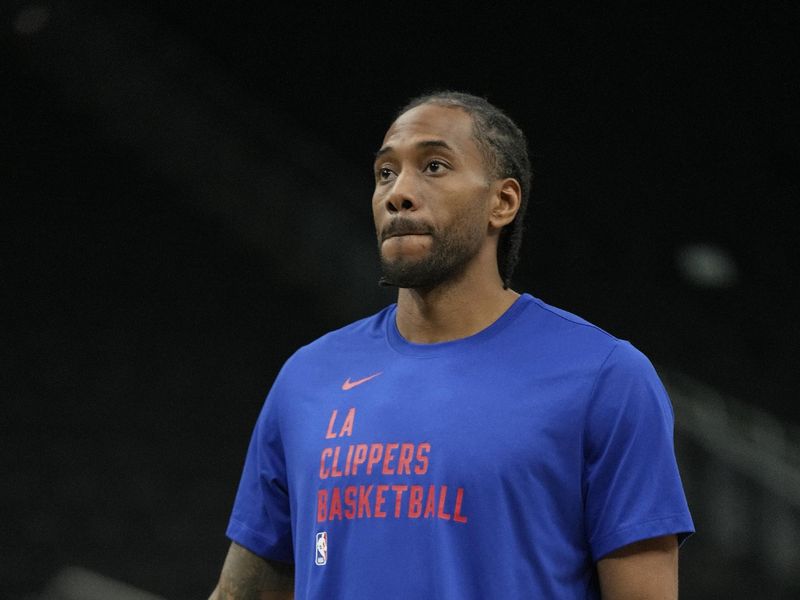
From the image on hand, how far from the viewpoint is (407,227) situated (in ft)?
4.39

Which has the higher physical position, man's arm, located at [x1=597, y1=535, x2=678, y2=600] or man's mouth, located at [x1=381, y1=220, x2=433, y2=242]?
man's mouth, located at [x1=381, y1=220, x2=433, y2=242]

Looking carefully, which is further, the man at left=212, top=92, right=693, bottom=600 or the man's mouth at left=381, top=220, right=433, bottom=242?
the man's mouth at left=381, top=220, right=433, bottom=242

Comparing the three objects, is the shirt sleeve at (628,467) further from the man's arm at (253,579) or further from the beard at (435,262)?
the man's arm at (253,579)

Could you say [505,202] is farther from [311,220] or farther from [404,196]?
[311,220]

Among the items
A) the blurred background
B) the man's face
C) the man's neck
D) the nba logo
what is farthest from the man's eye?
the blurred background

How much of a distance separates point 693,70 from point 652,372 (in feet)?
11.9

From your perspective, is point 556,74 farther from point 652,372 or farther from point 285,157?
point 652,372

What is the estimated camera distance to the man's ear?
142 cm

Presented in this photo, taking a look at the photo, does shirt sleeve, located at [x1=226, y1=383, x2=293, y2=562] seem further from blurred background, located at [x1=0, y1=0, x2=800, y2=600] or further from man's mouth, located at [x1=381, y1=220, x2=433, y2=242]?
blurred background, located at [x1=0, y1=0, x2=800, y2=600]

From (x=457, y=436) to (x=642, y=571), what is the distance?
229 millimetres

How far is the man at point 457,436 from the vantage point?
1.20m

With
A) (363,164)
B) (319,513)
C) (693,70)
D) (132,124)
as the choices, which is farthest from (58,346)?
(319,513)

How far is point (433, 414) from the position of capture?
1268 millimetres

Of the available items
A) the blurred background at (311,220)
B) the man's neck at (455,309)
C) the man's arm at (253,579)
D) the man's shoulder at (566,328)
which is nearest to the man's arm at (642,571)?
the man's shoulder at (566,328)
